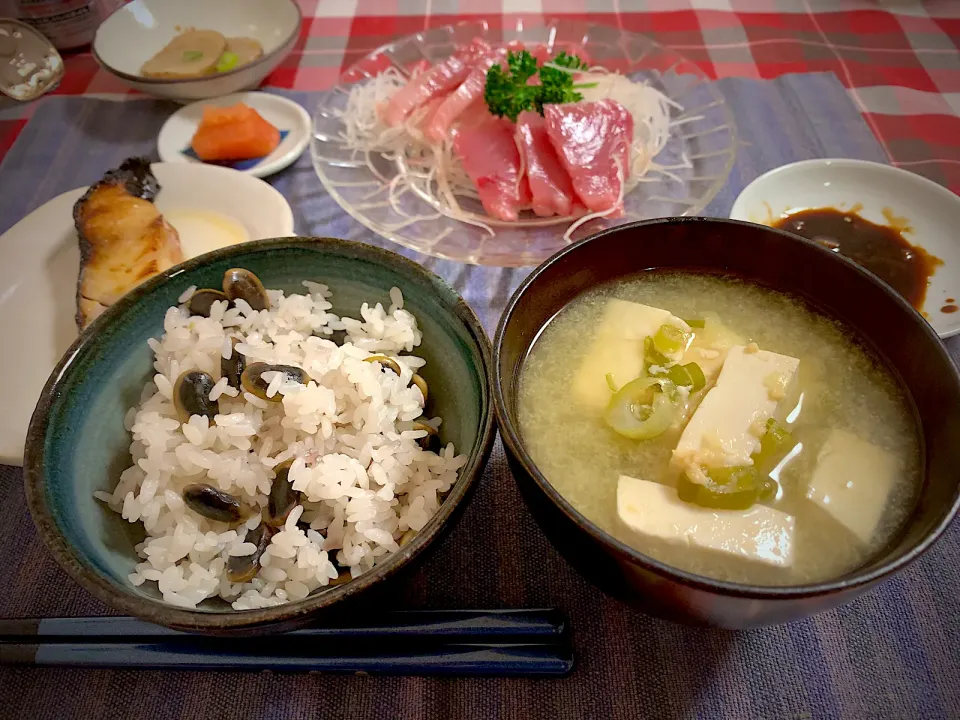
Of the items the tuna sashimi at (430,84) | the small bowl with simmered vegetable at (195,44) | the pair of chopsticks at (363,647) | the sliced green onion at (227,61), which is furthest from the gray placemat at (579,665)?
the sliced green onion at (227,61)

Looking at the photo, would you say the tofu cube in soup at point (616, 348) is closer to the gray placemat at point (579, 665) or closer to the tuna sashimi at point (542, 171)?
the gray placemat at point (579, 665)

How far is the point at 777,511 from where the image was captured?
1050 millimetres

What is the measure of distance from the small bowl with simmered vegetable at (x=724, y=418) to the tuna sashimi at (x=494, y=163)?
28.5 inches

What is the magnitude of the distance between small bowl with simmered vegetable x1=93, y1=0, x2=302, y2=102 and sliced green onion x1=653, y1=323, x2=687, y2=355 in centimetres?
203

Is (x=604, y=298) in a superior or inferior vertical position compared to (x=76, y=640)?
superior

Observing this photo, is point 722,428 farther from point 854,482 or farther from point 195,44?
point 195,44

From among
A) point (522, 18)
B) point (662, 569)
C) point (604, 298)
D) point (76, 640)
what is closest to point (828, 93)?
point (522, 18)

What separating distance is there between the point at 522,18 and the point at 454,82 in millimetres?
858

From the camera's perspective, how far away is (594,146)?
6.63 feet

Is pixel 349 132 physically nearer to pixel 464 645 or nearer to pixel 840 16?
pixel 464 645

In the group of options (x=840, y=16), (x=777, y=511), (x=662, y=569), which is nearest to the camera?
(x=662, y=569)

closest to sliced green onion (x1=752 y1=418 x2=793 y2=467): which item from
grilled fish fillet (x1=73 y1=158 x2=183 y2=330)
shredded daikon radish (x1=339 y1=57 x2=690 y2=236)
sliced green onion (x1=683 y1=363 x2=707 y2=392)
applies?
sliced green onion (x1=683 y1=363 x2=707 y2=392)

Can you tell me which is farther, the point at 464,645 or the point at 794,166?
the point at 794,166

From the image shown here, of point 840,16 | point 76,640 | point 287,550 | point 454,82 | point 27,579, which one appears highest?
point 840,16
